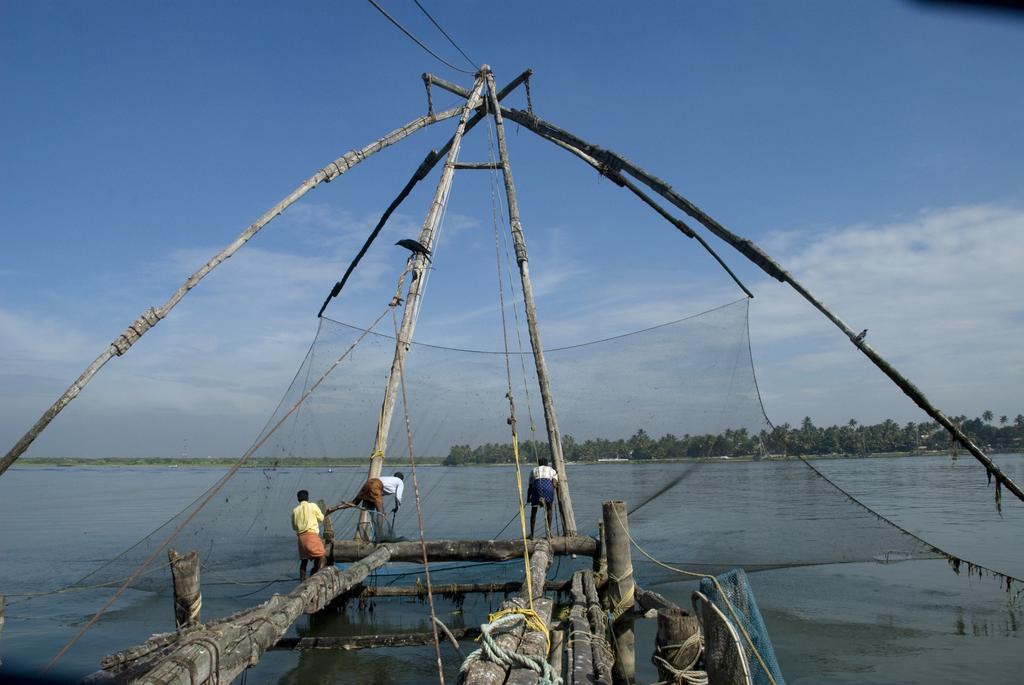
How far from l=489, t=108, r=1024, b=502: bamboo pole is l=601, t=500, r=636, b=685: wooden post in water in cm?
252

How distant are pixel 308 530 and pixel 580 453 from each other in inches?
145

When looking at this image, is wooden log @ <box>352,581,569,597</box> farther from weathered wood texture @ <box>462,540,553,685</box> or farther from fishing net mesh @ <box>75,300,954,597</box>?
weathered wood texture @ <box>462,540,553,685</box>

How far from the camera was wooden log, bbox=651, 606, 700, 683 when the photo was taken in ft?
14.8

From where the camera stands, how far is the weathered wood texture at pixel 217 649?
146 inches

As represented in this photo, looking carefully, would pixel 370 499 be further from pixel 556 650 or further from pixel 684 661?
pixel 684 661

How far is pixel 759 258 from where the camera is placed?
6938 millimetres

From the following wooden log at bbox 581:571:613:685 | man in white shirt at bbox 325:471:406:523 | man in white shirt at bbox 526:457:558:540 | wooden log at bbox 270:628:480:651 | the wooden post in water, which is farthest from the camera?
man in white shirt at bbox 526:457:558:540

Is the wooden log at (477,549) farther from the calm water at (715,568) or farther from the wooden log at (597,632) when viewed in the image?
the calm water at (715,568)

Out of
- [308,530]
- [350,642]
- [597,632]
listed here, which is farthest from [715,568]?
[308,530]

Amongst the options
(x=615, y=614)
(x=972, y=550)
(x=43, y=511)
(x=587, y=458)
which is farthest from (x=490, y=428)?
(x=43, y=511)

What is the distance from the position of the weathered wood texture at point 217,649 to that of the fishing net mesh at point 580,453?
2.36m

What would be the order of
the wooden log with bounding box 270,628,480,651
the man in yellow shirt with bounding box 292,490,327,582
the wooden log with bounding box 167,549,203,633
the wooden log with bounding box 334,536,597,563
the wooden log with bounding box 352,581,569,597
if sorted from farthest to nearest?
the wooden log with bounding box 352,581,569,597 < the wooden log with bounding box 334,536,597,563 < the man in yellow shirt with bounding box 292,490,327,582 < the wooden log with bounding box 270,628,480,651 < the wooden log with bounding box 167,549,203,633

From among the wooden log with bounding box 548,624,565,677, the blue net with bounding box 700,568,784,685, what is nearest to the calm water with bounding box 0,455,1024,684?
the wooden log with bounding box 548,624,565,677

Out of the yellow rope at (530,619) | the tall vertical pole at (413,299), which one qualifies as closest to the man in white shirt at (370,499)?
the tall vertical pole at (413,299)
